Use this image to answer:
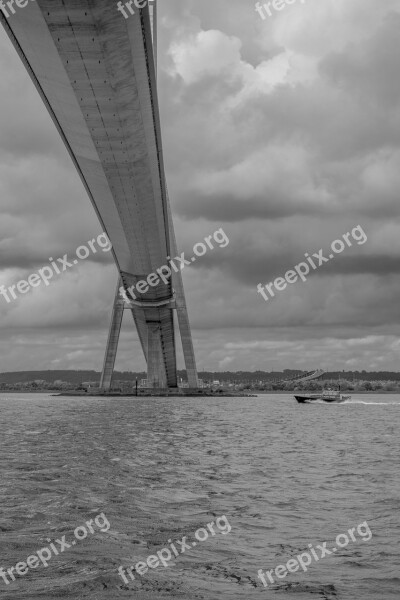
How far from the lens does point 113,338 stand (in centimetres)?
8456

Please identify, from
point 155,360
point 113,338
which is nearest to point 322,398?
point 155,360

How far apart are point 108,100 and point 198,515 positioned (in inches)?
989

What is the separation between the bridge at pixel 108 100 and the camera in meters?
26.5

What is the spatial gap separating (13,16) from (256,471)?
1954 centimetres

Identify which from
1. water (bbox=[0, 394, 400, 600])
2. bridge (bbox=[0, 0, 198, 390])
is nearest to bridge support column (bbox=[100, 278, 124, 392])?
bridge (bbox=[0, 0, 198, 390])

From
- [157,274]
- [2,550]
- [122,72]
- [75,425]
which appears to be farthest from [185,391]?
[2,550]

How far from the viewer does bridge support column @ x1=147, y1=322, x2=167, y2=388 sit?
3642 inches

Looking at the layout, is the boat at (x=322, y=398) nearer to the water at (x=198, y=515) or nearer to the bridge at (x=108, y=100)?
the bridge at (x=108, y=100)

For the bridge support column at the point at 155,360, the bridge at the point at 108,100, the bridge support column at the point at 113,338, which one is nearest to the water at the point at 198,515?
the bridge at the point at 108,100

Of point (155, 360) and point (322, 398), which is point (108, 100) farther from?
point (322, 398)

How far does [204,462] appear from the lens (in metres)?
19.8

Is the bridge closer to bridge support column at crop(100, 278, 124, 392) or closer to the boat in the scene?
bridge support column at crop(100, 278, 124, 392)

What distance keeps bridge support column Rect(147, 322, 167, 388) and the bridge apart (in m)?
29.0

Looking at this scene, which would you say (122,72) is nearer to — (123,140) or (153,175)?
(123,140)
